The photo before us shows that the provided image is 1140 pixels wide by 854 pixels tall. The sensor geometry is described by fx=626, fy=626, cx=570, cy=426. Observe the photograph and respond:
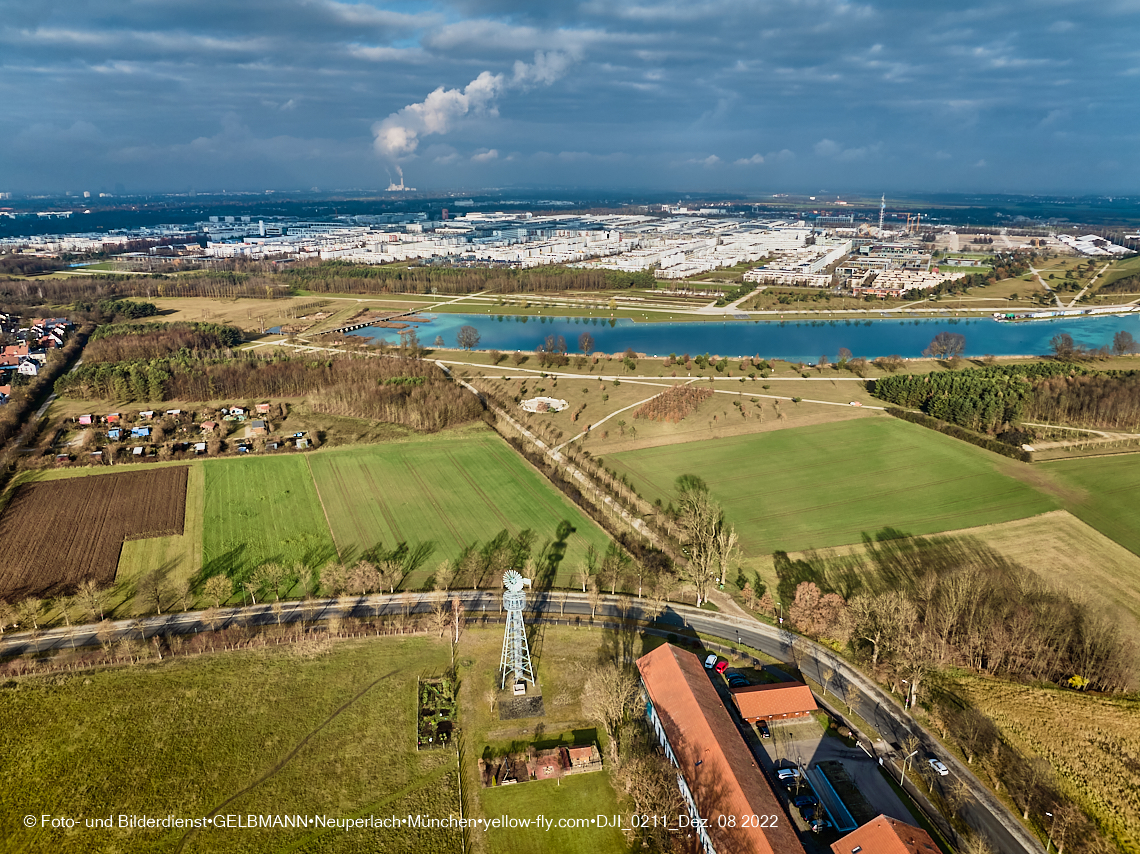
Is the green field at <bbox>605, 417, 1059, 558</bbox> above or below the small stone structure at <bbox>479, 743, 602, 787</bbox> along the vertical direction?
above

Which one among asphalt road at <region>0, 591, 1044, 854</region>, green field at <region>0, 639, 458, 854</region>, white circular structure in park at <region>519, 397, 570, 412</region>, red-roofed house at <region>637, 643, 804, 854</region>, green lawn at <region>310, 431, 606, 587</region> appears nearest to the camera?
red-roofed house at <region>637, 643, 804, 854</region>

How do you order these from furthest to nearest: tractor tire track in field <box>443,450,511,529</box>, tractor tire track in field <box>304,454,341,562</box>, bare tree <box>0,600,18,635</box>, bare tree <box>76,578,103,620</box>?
1. tractor tire track in field <box>443,450,511,529</box>
2. tractor tire track in field <box>304,454,341,562</box>
3. bare tree <box>76,578,103,620</box>
4. bare tree <box>0,600,18,635</box>

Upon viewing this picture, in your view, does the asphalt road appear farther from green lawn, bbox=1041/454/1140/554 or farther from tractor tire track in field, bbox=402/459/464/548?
green lawn, bbox=1041/454/1140/554

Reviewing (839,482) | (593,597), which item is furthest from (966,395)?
(593,597)

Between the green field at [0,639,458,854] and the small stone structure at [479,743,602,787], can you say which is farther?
the small stone structure at [479,743,602,787]

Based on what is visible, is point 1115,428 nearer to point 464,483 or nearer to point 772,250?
point 464,483

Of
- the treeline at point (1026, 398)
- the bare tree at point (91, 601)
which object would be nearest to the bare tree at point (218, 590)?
the bare tree at point (91, 601)

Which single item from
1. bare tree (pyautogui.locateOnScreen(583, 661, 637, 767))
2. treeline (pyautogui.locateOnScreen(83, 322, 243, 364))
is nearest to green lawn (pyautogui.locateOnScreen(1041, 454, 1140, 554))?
bare tree (pyautogui.locateOnScreen(583, 661, 637, 767))
